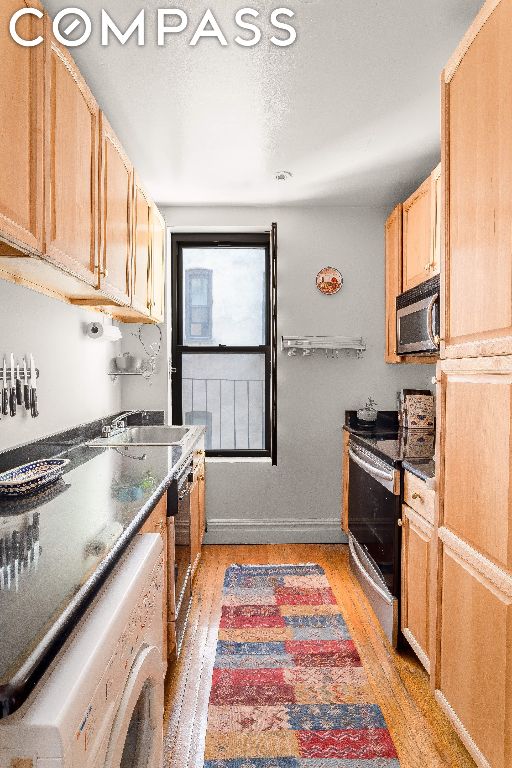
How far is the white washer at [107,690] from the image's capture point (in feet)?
2.06

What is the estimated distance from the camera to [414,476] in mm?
2186

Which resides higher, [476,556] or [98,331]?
[98,331]

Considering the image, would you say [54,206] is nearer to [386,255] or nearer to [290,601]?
[290,601]

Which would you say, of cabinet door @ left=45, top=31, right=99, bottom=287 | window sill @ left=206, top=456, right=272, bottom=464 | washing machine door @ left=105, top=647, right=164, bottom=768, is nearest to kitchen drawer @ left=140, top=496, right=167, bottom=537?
washing machine door @ left=105, top=647, right=164, bottom=768

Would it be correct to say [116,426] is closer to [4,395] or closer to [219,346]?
[219,346]

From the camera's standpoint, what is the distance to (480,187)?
1.56 metres

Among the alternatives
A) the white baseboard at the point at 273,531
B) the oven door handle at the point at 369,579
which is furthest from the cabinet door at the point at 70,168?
the white baseboard at the point at 273,531

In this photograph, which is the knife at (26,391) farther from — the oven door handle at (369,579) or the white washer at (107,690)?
the oven door handle at (369,579)

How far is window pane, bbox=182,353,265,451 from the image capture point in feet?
13.4

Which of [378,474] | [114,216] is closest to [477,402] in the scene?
[378,474]

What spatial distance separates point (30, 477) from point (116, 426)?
60.6 inches

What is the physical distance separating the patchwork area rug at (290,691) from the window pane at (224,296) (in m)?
1.88

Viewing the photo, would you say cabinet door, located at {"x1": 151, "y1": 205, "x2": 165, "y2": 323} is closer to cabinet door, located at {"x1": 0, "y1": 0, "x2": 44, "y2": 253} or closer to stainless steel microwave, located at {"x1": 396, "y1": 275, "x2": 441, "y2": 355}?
stainless steel microwave, located at {"x1": 396, "y1": 275, "x2": 441, "y2": 355}

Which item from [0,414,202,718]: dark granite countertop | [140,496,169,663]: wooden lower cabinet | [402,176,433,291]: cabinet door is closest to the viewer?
[0,414,202,718]: dark granite countertop
